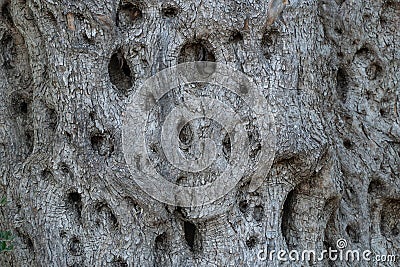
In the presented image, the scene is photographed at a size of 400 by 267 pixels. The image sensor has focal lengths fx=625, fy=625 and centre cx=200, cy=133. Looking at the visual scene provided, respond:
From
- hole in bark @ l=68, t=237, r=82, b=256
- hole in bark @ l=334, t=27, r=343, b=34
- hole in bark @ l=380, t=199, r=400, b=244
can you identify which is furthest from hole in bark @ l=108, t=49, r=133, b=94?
hole in bark @ l=380, t=199, r=400, b=244

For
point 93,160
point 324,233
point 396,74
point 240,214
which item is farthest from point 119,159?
point 396,74

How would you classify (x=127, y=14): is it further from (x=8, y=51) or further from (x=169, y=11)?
(x=8, y=51)

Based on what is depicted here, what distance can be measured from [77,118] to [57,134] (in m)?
0.15

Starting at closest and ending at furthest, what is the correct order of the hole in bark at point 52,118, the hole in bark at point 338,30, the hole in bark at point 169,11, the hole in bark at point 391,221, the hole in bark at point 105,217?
the hole in bark at point 169,11 < the hole in bark at point 105,217 < the hole in bark at point 52,118 < the hole in bark at point 338,30 < the hole in bark at point 391,221

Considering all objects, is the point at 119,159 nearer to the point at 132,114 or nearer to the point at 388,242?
the point at 132,114

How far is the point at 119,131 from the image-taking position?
3.19 meters

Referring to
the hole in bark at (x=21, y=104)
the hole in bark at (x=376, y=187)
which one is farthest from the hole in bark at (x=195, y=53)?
the hole in bark at (x=376, y=187)

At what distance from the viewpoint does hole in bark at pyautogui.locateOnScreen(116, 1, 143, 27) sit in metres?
3.26

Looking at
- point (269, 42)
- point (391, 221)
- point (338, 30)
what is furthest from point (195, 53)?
point (391, 221)

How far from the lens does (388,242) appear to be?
12.5ft

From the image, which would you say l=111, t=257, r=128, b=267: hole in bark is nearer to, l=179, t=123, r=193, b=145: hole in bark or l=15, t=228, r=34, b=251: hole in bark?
l=15, t=228, r=34, b=251: hole in bark

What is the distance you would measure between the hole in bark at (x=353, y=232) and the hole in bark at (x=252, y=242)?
0.76 m

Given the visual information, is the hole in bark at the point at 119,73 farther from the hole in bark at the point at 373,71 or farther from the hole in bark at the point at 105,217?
the hole in bark at the point at 373,71

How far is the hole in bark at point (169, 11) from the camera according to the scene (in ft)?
10.4
